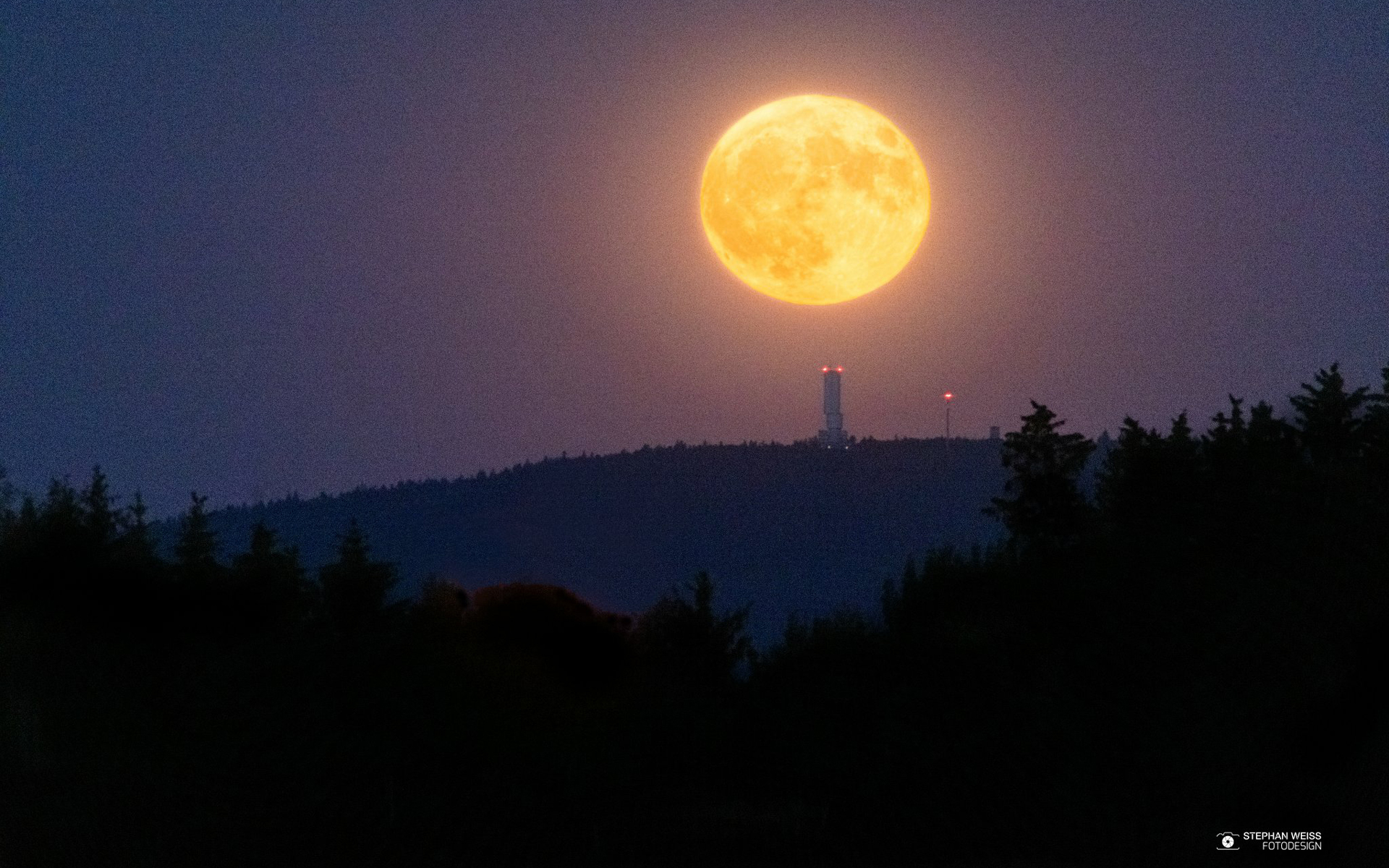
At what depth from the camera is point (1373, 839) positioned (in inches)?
743

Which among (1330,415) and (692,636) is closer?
(1330,415)

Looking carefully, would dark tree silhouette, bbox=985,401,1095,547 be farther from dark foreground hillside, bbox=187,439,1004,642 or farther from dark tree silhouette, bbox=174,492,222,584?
dark foreground hillside, bbox=187,439,1004,642

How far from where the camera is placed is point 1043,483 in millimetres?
60969

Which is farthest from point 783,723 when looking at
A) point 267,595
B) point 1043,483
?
point 1043,483

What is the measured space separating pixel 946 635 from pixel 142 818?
21629mm

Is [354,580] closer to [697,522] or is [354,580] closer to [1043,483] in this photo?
[1043,483]

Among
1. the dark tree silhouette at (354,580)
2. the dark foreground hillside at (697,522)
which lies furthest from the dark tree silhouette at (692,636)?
the dark foreground hillside at (697,522)

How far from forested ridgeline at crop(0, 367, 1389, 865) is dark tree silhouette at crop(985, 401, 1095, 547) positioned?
1406 cm

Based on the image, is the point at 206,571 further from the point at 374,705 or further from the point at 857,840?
the point at 857,840

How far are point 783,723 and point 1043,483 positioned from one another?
88.0 feet

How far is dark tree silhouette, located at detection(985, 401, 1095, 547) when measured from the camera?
5978cm

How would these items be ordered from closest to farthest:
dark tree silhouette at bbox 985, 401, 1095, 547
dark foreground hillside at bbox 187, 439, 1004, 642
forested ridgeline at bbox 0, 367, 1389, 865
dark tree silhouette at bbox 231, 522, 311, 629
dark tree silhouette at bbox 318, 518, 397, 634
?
forested ridgeline at bbox 0, 367, 1389, 865, dark tree silhouette at bbox 231, 522, 311, 629, dark tree silhouette at bbox 985, 401, 1095, 547, dark tree silhouette at bbox 318, 518, 397, 634, dark foreground hillside at bbox 187, 439, 1004, 642

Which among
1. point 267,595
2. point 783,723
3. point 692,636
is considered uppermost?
point 267,595

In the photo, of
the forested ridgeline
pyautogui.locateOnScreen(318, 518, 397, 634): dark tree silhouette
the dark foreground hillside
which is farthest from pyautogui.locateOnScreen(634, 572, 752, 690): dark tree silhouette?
the dark foreground hillside
